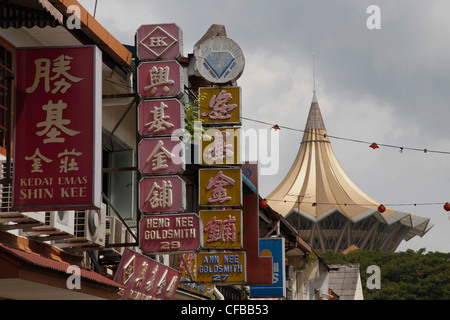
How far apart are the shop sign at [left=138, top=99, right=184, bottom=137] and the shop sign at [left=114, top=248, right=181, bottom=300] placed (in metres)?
1.98

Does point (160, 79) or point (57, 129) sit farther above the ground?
point (160, 79)

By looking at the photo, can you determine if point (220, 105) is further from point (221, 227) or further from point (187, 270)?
point (187, 270)

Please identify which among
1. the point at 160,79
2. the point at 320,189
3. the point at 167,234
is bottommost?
the point at 167,234

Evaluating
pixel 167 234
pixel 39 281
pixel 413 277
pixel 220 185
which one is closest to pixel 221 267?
pixel 220 185

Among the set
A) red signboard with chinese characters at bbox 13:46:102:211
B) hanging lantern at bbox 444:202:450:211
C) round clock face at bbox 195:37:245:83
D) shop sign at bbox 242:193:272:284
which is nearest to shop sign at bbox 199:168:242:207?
round clock face at bbox 195:37:245:83

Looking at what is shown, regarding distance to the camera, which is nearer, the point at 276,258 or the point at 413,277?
the point at 276,258

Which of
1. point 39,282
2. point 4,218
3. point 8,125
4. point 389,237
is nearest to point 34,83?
point 8,125

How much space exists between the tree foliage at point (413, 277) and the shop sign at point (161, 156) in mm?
Answer: 55149

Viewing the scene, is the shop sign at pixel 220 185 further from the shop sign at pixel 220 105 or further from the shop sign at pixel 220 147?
the shop sign at pixel 220 105

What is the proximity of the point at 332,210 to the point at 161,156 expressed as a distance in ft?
308

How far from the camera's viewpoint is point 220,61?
1636 cm

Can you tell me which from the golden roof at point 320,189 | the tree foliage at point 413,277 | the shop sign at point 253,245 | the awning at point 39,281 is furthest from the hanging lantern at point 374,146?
the golden roof at point 320,189

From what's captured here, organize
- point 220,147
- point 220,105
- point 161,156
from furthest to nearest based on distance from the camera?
1. point 220,105
2. point 220,147
3. point 161,156

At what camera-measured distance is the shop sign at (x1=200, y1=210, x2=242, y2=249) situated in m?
15.9
